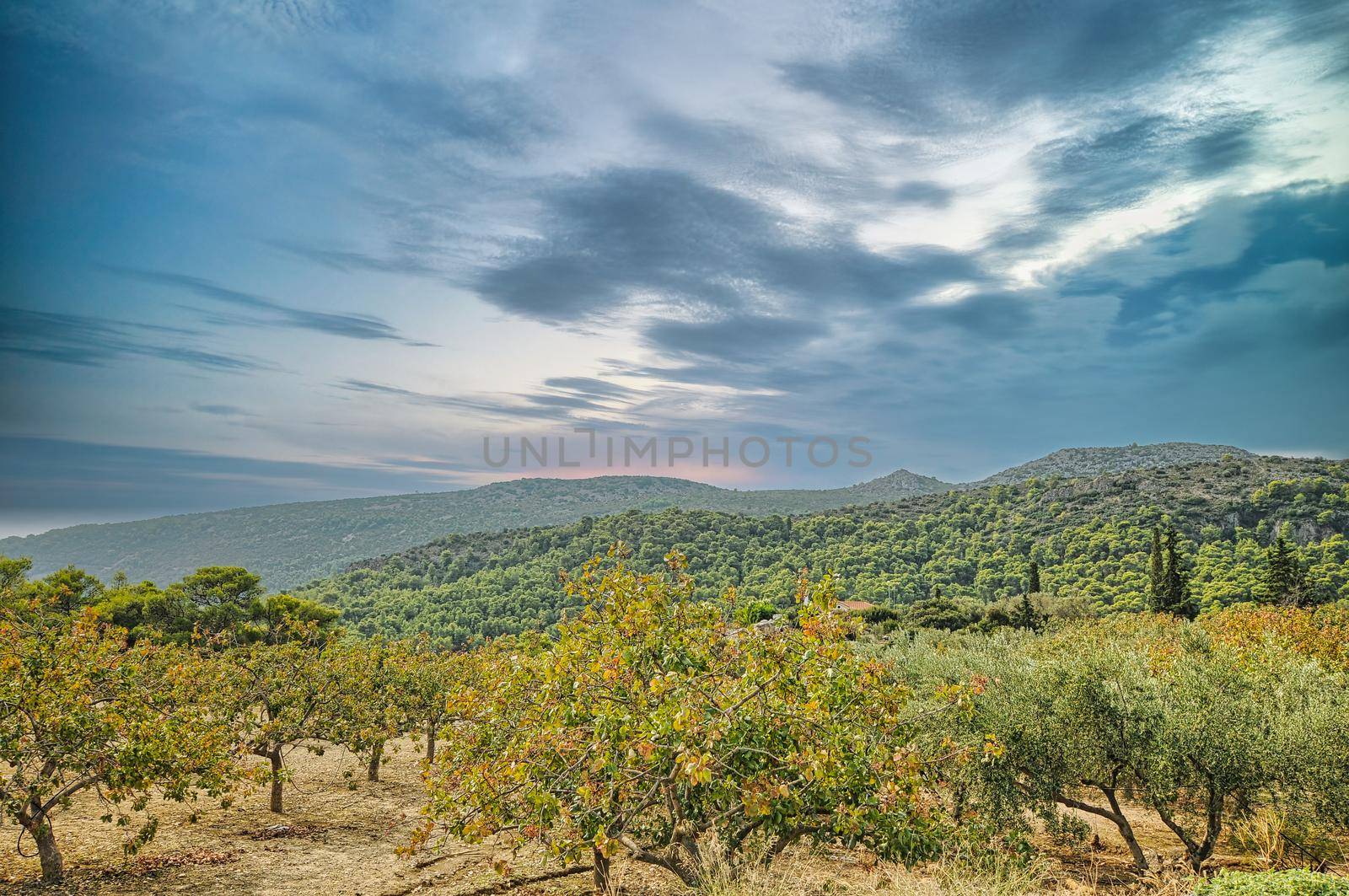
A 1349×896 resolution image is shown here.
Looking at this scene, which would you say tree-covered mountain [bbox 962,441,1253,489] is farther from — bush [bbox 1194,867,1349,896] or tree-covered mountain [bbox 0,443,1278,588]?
bush [bbox 1194,867,1349,896]

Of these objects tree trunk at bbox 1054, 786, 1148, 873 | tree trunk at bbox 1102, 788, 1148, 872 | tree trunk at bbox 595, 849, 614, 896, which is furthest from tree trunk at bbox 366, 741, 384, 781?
tree trunk at bbox 1102, 788, 1148, 872

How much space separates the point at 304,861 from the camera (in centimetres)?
1273

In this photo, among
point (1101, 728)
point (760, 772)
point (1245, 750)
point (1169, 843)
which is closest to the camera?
point (760, 772)

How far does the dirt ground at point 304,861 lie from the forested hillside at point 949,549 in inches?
1812

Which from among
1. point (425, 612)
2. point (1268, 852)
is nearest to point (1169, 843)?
point (1268, 852)

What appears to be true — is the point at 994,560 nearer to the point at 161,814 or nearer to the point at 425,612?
the point at 425,612

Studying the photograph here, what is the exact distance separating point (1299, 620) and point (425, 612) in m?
69.5

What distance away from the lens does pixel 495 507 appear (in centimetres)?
19338

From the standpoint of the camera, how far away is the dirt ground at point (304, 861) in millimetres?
10430

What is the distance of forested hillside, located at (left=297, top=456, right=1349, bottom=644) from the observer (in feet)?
209

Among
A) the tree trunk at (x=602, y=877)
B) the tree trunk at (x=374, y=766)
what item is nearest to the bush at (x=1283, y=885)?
the tree trunk at (x=602, y=877)

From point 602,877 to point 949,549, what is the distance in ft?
278

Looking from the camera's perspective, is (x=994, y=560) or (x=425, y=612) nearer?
(x=425, y=612)

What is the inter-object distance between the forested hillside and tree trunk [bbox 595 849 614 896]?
2120 inches
